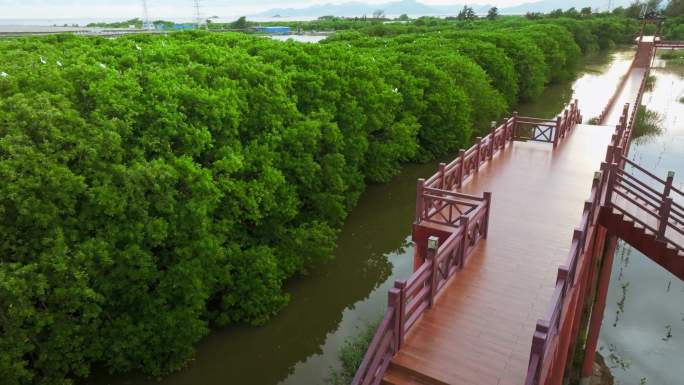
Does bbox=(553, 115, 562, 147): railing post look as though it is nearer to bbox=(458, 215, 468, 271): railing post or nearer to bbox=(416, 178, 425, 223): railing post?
bbox=(416, 178, 425, 223): railing post

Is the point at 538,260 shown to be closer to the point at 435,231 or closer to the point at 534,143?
the point at 435,231

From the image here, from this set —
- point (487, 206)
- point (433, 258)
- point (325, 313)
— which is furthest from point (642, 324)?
point (433, 258)

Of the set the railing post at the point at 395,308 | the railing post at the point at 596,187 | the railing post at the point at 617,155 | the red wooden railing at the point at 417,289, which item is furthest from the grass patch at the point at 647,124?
the railing post at the point at 395,308

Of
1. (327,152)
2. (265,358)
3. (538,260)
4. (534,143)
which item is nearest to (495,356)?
(538,260)

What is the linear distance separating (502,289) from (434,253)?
5.42ft

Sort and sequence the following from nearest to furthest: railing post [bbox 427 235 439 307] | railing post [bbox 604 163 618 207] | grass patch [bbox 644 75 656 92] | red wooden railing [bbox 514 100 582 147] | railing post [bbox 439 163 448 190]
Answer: railing post [bbox 427 235 439 307] < railing post [bbox 604 163 618 207] < railing post [bbox 439 163 448 190] < red wooden railing [bbox 514 100 582 147] < grass patch [bbox 644 75 656 92]

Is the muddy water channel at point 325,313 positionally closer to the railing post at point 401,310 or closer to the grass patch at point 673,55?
the railing post at point 401,310

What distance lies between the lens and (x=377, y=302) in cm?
1526

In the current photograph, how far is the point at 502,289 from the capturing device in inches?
335

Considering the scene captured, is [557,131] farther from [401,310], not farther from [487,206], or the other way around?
[401,310]

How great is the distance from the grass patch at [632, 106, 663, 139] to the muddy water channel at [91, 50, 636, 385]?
697 inches

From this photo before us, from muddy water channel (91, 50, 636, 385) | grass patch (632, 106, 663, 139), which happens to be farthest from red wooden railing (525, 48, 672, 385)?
grass patch (632, 106, 663, 139)

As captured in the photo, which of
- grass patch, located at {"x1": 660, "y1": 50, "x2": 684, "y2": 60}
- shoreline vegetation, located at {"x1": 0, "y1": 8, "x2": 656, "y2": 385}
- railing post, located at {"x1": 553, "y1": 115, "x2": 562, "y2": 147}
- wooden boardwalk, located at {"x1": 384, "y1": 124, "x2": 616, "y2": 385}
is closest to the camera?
wooden boardwalk, located at {"x1": 384, "y1": 124, "x2": 616, "y2": 385}

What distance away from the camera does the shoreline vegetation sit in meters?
8.53
